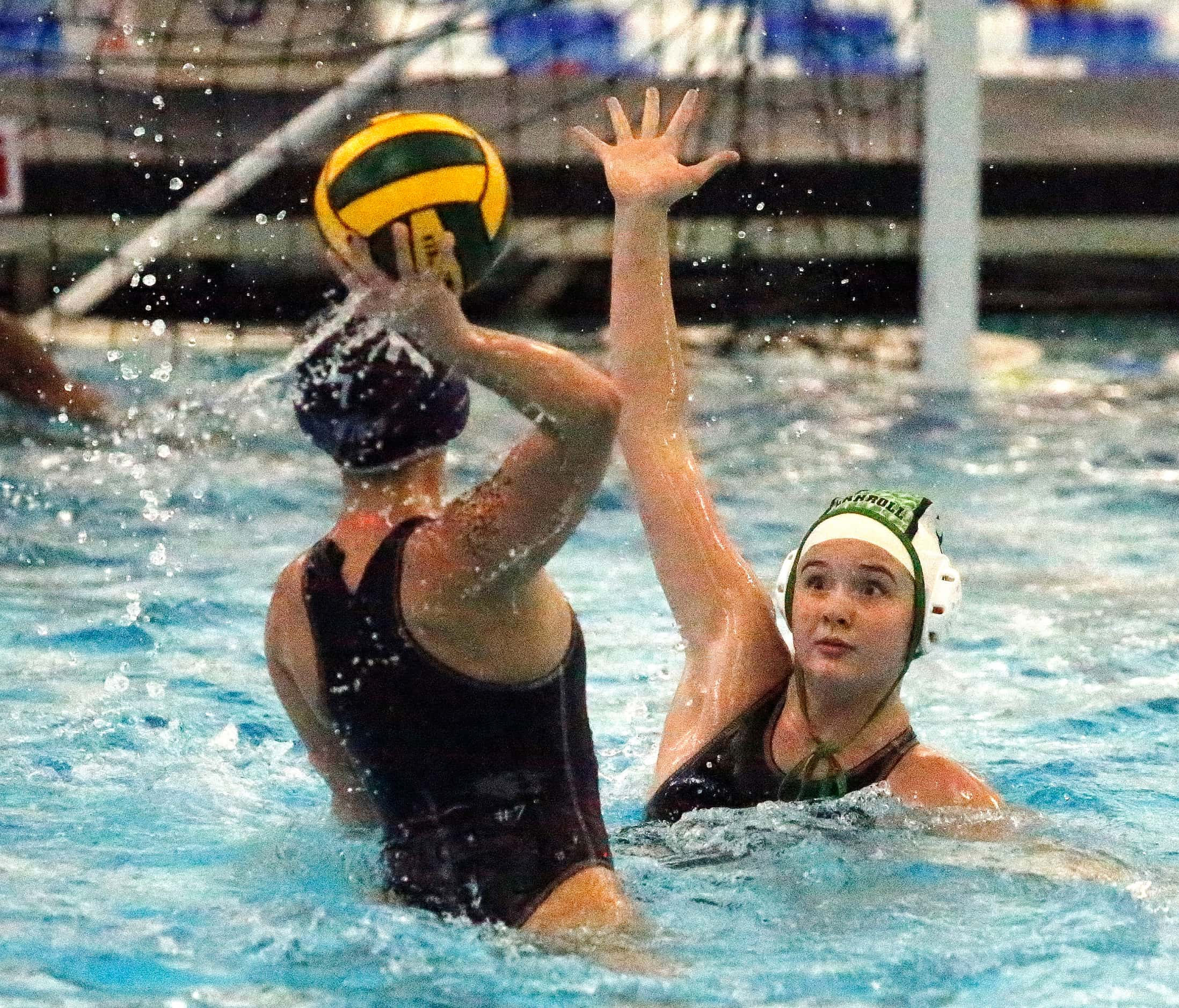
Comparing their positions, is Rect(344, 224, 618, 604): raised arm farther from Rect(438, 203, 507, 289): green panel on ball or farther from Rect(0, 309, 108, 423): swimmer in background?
Rect(0, 309, 108, 423): swimmer in background

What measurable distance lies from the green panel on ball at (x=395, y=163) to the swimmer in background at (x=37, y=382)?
4526mm

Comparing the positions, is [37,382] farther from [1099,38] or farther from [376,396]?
[1099,38]

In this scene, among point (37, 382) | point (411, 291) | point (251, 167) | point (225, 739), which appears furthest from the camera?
point (251, 167)

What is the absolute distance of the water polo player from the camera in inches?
114

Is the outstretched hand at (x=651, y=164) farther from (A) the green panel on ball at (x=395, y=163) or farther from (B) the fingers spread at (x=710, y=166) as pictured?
(A) the green panel on ball at (x=395, y=163)

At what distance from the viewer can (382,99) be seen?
8.55 m

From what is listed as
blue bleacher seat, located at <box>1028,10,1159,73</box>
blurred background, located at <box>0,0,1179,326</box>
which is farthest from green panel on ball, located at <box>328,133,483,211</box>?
blue bleacher seat, located at <box>1028,10,1159,73</box>

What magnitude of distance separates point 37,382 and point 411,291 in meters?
4.81

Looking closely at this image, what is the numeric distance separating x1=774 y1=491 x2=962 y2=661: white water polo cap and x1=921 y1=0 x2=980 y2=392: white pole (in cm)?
425

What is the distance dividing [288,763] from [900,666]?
133 cm

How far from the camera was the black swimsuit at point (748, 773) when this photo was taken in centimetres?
296

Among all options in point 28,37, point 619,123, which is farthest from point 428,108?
point 619,123

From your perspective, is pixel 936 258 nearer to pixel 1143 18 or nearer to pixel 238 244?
pixel 238 244

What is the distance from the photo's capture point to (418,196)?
2131 mm
